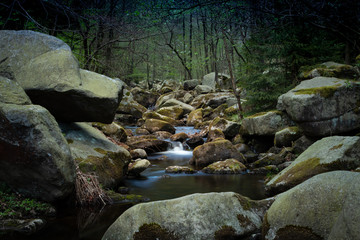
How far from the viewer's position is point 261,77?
12.4 metres

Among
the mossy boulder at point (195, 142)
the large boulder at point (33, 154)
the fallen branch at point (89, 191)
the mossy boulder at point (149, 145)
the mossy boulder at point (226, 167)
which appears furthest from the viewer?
the mossy boulder at point (195, 142)

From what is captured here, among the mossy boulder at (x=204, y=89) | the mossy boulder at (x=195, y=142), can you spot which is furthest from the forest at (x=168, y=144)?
the mossy boulder at (x=204, y=89)

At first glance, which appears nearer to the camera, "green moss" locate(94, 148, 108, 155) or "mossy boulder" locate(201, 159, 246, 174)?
"green moss" locate(94, 148, 108, 155)

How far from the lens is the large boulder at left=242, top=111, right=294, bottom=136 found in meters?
10.4

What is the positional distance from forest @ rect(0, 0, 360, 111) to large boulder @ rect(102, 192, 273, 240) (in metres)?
2.36

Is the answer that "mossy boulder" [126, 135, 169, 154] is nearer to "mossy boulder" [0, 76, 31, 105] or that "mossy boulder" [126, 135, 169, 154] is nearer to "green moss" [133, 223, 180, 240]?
"mossy boulder" [0, 76, 31, 105]

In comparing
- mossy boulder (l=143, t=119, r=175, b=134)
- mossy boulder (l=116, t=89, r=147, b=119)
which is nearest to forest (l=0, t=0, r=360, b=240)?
mossy boulder (l=143, t=119, r=175, b=134)

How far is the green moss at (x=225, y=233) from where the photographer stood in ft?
11.6

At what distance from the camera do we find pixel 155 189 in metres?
7.19

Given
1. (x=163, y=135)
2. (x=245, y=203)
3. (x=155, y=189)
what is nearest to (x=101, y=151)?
(x=155, y=189)

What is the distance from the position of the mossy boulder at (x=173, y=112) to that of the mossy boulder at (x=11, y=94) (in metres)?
15.9

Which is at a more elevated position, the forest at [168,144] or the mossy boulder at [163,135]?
the forest at [168,144]

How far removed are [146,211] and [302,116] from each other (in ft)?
22.9

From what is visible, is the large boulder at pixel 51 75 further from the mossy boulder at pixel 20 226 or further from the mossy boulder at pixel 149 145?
the mossy boulder at pixel 149 145
